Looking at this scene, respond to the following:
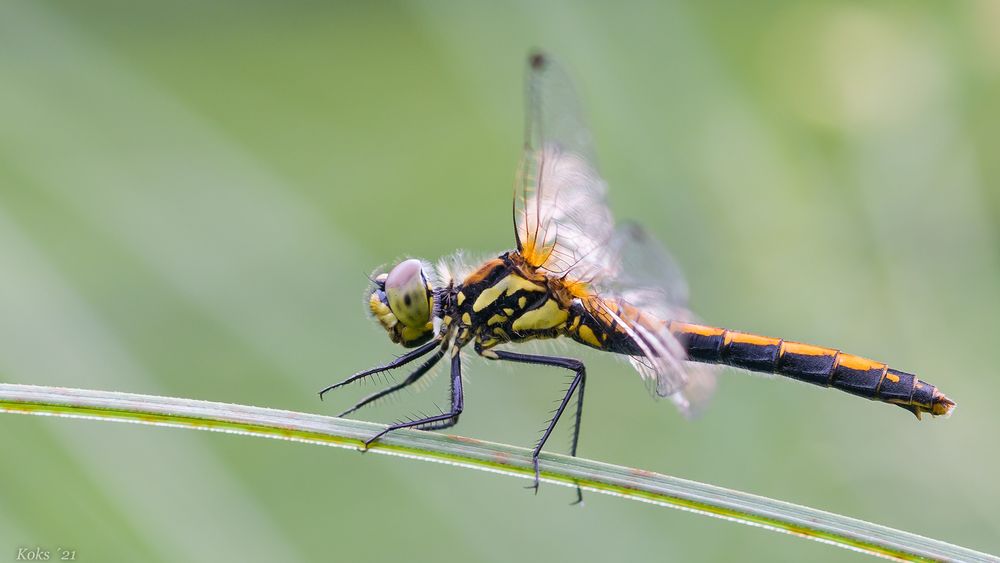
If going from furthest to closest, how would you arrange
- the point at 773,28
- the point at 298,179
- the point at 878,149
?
the point at 773,28 → the point at 298,179 → the point at 878,149

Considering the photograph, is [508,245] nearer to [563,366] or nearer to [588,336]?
[588,336]

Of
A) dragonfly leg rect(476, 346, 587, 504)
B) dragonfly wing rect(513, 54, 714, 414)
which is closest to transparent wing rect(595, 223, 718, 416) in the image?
dragonfly wing rect(513, 54, 714, 414)

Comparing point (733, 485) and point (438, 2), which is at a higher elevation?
point (438, 2)

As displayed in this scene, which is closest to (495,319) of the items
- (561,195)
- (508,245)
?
(561,195)

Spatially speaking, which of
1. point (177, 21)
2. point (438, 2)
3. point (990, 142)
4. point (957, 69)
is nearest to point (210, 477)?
point (438, 2)

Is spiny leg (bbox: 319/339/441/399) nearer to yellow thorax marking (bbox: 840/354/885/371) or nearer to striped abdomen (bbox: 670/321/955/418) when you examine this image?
striped abdomen (bbox: 670/321/955/418)

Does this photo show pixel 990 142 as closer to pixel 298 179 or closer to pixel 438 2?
pixel 438 2
